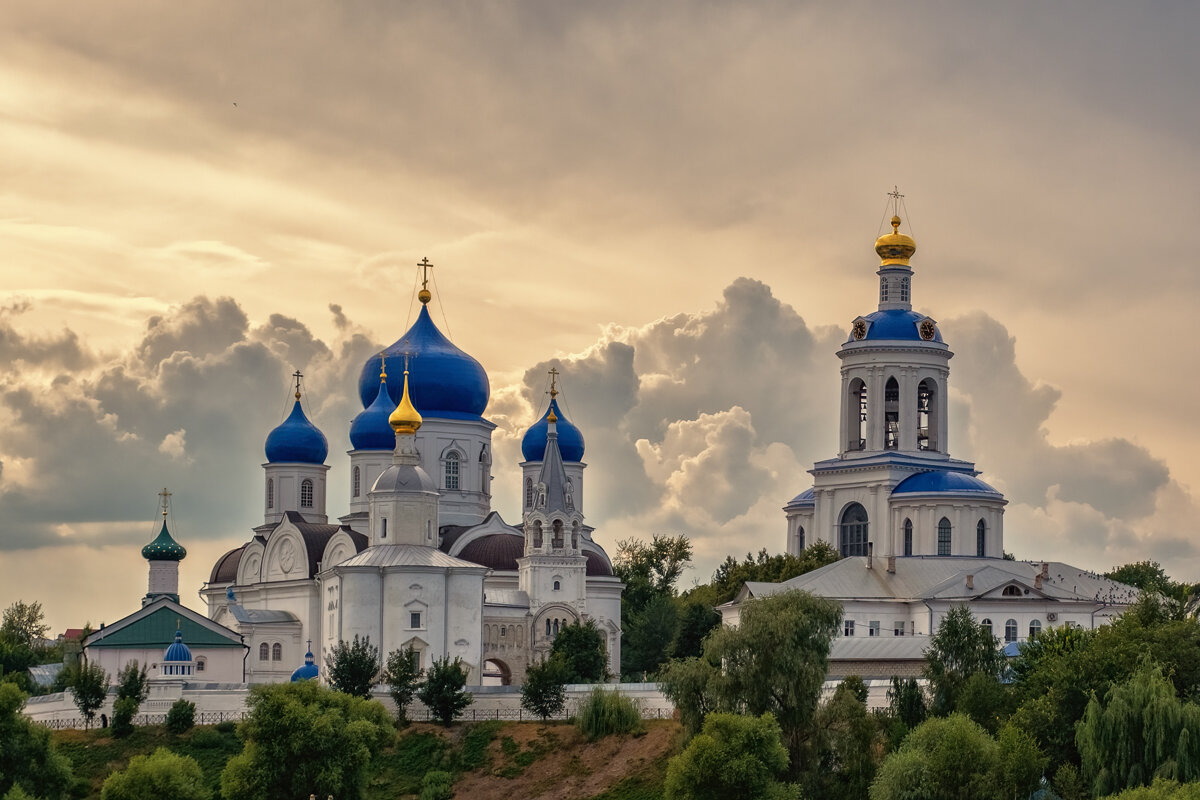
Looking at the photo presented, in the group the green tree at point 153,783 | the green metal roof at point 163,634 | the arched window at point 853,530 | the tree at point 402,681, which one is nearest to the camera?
the green tree at point 153,783

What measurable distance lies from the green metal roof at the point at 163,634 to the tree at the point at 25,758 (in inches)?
480

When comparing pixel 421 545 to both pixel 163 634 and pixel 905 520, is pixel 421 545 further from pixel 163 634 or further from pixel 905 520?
pixel 905 520

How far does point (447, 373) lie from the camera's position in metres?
65.1

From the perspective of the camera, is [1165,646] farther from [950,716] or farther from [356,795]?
[356,795]

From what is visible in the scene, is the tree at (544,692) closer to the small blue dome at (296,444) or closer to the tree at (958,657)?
the tree at (958,657)

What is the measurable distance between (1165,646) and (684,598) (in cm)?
3527

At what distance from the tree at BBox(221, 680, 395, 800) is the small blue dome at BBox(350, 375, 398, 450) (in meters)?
18.1

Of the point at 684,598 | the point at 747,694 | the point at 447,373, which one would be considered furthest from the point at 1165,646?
the point at 684,598

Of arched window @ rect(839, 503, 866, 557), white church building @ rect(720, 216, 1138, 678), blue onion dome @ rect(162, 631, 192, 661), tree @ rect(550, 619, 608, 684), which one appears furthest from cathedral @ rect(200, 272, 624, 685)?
arched window @ rect(839, 503, 866, 557)

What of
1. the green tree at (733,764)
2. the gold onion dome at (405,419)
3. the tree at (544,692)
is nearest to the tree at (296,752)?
the tree at (544,692)

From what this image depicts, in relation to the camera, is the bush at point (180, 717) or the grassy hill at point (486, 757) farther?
the bush at point (180, 717)

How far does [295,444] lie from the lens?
67.1 metres

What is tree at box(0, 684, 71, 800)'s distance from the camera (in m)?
44.1

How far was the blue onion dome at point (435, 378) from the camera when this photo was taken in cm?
6494
